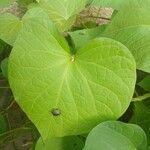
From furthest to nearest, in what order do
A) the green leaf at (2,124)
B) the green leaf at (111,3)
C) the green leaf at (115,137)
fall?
the green leaf at (2,124) → the green leaf at (111,3) → the green leaf at (115,137)

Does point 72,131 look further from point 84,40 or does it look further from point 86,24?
point 86,24

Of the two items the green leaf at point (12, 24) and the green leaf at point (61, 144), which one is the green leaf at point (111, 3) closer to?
the green leaf at point (12, 24)

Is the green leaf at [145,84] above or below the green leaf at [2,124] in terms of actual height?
above

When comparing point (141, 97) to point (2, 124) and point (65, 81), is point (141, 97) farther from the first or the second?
point (2, 124)

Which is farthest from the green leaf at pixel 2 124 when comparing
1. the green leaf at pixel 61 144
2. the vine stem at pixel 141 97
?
the vine stem at pixel 141 97

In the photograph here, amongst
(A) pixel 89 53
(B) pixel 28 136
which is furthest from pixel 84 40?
(B) pixel 28 136

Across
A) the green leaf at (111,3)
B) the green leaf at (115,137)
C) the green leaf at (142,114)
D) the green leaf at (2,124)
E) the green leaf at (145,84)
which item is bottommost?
the green leaf at (2,124)

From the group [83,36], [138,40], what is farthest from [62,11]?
[138,40]

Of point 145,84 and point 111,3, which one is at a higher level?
point 111,3
